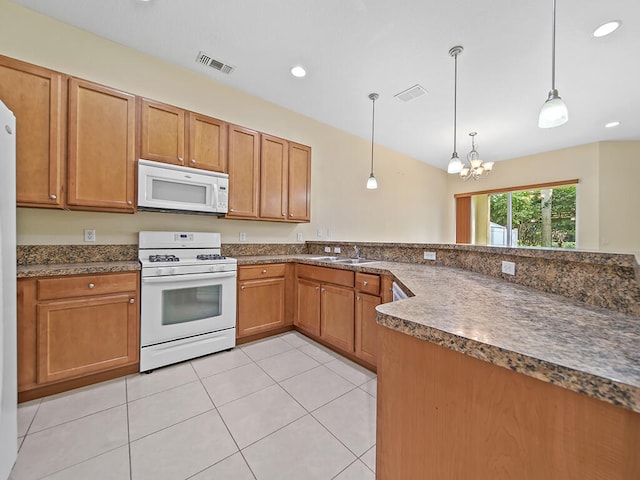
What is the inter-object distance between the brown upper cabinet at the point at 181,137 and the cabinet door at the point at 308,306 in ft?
5.03

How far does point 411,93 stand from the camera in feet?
10.0

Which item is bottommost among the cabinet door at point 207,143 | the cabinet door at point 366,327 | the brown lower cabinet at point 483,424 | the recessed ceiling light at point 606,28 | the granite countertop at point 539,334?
the cabinet door at point 366,327

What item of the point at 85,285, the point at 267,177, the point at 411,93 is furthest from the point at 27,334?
the point at 411,93

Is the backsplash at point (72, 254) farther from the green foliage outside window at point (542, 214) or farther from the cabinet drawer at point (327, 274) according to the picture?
the green foliage outside window at point (542, 214)

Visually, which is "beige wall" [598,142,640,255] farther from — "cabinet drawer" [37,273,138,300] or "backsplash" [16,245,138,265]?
"backsplash" [16,245,138,265]

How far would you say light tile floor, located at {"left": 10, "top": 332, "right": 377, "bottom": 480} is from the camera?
1259 mm

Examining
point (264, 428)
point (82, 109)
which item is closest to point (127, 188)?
point (82, 109)

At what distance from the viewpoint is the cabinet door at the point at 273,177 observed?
3021 millimetres

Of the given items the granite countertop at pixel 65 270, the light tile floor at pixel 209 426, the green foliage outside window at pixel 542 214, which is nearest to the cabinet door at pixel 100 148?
the granite countertop at pixel 65 270

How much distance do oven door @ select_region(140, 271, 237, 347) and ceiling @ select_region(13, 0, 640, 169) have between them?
2.15 meters

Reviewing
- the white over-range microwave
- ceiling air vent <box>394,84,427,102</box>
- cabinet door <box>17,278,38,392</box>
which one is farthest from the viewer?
Answer: ceiling air vent <box>394,84,427,102</box>

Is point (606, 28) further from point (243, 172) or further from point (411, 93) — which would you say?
Answer: point (243, 172)

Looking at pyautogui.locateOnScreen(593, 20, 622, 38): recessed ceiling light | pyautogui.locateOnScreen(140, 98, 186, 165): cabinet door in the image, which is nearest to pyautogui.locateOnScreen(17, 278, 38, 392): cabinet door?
pyautogui.locateOnScreen(140, 98, 186, 165): cabinet door

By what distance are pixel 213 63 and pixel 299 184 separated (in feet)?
5.09
